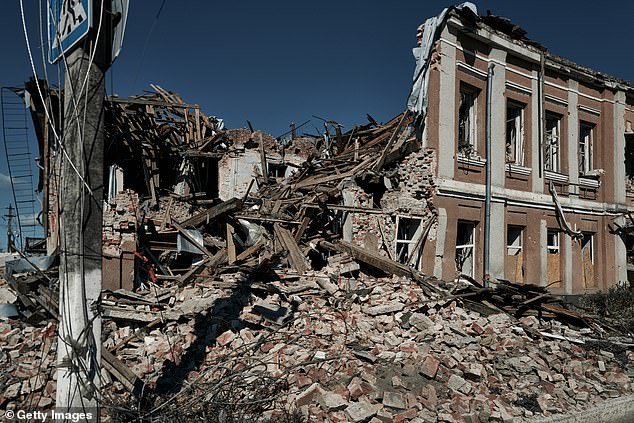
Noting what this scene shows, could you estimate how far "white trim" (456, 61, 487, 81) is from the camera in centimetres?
1328

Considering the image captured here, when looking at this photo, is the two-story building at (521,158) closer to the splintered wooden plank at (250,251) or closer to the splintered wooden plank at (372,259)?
the splintered wooden plank at (372,259)

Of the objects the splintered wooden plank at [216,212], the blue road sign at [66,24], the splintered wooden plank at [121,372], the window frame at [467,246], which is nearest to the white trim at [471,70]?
the window frame at [467,246]

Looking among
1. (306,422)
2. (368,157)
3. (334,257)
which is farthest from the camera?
(368,157)

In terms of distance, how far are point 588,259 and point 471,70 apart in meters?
8.32

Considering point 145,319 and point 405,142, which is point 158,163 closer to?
point 405,142

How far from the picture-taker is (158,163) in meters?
15.7

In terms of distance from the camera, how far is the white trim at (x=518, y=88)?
572 inches

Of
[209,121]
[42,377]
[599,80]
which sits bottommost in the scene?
[42,377]

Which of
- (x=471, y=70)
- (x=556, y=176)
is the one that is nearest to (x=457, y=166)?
(x=471, y=70)

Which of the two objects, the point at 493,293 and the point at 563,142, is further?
the point at 563,142

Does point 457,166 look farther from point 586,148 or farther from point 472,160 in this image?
point 586,148

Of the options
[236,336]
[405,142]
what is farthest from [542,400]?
[405,142]

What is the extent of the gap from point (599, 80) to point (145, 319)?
17107 millimetres

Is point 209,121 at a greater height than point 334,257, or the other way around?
point 209,121
